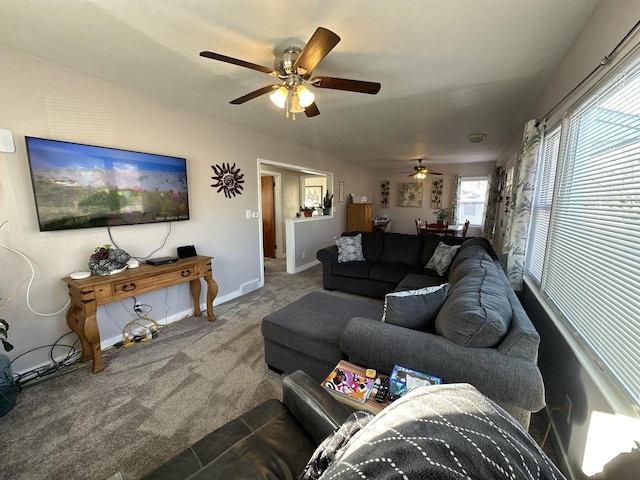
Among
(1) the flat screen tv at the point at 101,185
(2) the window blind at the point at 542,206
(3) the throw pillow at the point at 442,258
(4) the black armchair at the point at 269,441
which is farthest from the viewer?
(3) the throw pillow at the point at 442,258

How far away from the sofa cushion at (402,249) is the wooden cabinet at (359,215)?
2.47m

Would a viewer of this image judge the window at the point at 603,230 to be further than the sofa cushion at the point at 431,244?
No

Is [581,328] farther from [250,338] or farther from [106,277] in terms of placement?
[106,277]

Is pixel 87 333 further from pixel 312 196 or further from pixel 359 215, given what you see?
pixel 359 215

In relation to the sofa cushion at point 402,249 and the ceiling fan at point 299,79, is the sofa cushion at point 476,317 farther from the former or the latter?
the sofa cushion at point 402,249

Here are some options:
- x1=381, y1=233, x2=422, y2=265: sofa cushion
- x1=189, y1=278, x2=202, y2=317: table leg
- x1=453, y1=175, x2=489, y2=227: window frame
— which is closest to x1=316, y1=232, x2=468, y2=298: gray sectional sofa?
x1=381, y1=233, x2=422, y2=265: sofa cushion

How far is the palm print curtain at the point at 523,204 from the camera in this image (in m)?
2.19

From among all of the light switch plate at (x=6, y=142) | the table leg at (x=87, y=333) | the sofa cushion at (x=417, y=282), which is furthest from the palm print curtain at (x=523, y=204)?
the light switch plate at (x=6, y=142)

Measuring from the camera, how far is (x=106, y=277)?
2082 millimetres

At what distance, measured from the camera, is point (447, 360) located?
1.23 meters

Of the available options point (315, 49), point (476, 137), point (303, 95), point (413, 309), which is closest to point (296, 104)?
point (303, 95)

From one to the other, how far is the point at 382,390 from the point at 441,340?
1.31ft

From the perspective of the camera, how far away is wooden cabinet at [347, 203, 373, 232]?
6508mm

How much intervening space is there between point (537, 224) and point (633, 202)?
5.04 ft
